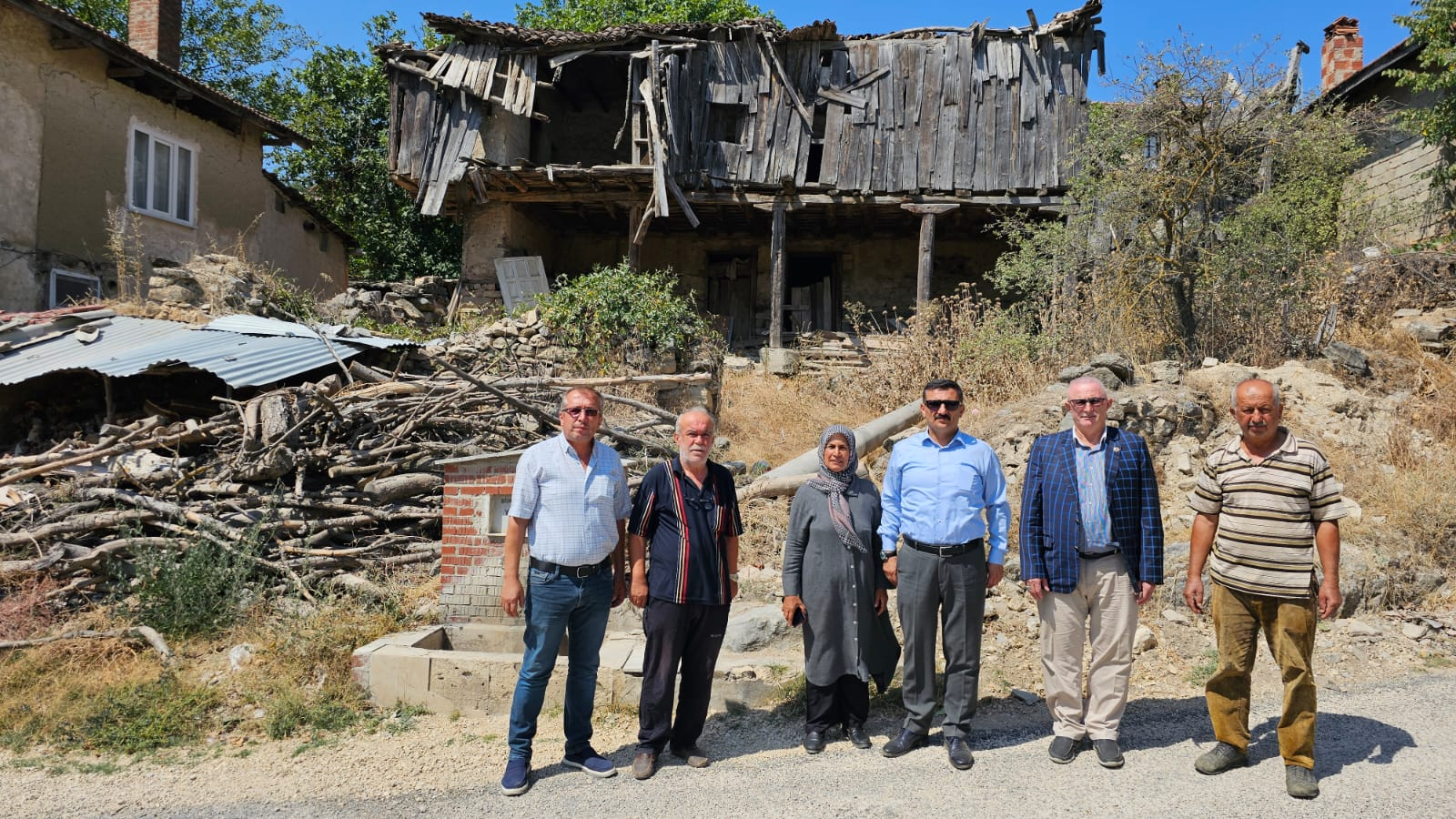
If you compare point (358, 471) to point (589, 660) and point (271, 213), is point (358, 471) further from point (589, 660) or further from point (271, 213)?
point (271, 213)

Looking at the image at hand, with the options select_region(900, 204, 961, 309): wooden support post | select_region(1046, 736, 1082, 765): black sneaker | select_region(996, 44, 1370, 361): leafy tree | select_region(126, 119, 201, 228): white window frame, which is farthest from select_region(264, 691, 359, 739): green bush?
select_region(126, 119, 201, 228): white window frame

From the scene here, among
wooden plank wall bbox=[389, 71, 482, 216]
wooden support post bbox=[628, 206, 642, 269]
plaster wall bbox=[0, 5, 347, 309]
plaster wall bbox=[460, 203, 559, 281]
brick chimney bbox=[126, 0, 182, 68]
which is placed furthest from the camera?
plaster wall bbox=[460, 203, 559, 281]

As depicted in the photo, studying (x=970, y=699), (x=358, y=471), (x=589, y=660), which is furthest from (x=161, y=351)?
(x=970, y=699)

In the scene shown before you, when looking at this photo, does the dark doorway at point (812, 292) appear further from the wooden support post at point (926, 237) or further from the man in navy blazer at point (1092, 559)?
the man in navy blazer at point (1092, 559)

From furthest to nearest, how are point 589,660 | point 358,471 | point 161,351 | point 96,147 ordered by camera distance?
1. point 96,147
2. point 161,351
3. point 358,471
4. point 589,660

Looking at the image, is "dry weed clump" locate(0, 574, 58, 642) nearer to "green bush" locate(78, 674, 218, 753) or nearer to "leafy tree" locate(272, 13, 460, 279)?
"green bush" locate(78, 674, 218, 753)

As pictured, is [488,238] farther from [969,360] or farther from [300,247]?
[969,360]

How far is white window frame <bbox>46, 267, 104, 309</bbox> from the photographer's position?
11586 millimetres

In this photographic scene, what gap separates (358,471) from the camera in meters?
7.12

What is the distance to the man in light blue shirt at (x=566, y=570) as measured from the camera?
12.3ft

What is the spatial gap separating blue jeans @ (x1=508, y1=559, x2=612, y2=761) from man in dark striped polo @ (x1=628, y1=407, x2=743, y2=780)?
0.73 feet

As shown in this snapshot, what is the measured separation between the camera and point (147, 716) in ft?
15.0

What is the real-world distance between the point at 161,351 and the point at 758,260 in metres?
11.3

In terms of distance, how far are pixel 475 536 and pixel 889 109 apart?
11.6m
